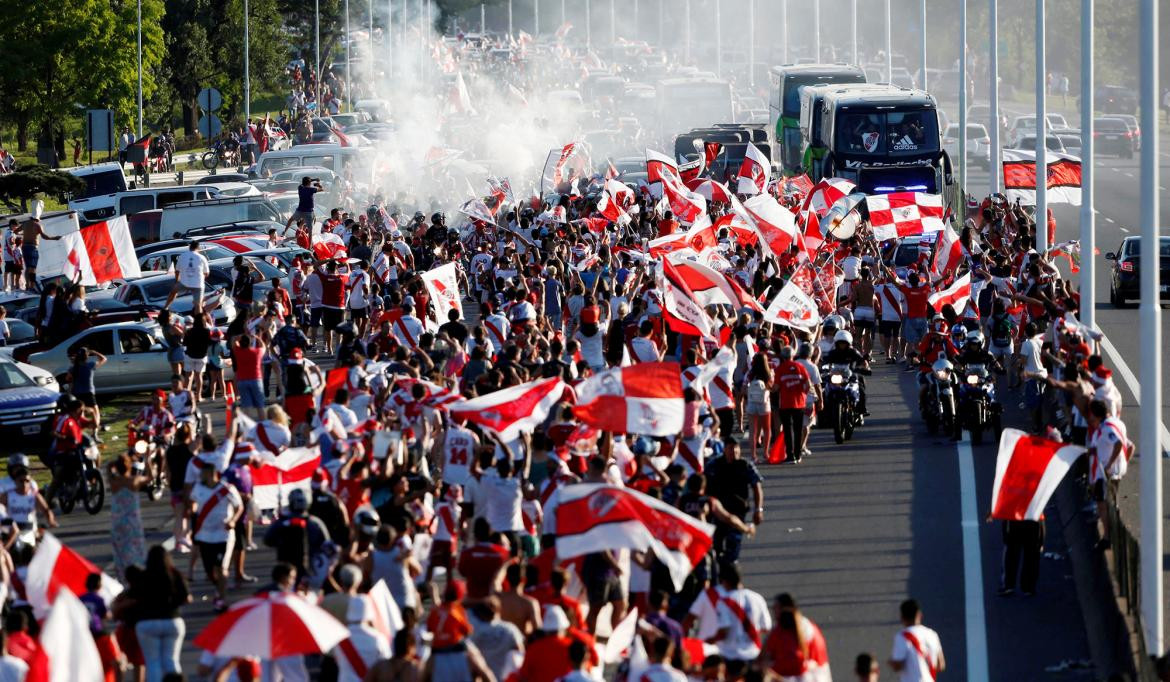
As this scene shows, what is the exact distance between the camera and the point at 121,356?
1176 inches

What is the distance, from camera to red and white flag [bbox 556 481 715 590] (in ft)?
49.3

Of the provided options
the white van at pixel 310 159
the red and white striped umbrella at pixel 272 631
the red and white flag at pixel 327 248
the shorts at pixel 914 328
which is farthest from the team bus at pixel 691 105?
the red and white striped umbrella at pixel 272 631

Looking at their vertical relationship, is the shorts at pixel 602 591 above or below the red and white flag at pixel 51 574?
below

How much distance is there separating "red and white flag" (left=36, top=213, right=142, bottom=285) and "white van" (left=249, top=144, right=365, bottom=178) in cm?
2169

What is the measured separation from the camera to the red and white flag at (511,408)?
18547 mm

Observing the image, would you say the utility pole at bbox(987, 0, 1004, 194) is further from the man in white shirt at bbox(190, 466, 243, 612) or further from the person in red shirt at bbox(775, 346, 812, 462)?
the man in white shirt at bbox(190, 466, 243, 612)

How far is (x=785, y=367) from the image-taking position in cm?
2369

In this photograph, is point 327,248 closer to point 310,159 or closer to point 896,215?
point 896,215

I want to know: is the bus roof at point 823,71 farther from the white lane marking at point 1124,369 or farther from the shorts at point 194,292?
the shorts at point 194,292

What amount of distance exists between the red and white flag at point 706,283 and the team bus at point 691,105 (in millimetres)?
47303

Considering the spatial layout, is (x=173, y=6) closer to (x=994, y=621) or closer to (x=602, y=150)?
(x=602, y=150)

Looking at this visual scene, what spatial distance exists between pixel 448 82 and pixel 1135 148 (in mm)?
28394

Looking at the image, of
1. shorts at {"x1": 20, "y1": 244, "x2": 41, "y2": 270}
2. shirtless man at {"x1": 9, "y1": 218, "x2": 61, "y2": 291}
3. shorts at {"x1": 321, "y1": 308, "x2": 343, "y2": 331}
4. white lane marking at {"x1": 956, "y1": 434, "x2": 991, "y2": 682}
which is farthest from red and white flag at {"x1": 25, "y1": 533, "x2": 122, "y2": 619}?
shorts at {"x1": 20, "y1": 244, "x2": 41, "y2": 270}

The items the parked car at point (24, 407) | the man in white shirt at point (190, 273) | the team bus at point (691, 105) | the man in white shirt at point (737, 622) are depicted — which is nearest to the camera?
the man in white shirt at point (737, 622)
